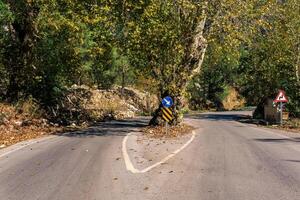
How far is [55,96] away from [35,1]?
26.0 ft

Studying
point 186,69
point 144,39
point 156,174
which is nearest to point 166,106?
point 144,39

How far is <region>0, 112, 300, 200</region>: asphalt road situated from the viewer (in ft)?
32.0

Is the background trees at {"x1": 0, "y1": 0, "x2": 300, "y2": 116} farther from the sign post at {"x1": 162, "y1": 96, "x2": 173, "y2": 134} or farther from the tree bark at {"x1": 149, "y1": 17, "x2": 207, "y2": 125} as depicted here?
the sign post at {"x1": 162, "y1": 96, "x2": 173, "y2": 134}

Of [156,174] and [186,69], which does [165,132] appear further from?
[156,174]

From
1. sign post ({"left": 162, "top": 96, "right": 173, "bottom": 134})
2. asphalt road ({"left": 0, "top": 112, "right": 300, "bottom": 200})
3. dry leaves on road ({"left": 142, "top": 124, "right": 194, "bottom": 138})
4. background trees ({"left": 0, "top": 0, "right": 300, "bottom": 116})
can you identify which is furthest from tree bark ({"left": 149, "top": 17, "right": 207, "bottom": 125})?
asphalt road ({"left": 0, "top": 112, "right": 300, "bottom": 200})

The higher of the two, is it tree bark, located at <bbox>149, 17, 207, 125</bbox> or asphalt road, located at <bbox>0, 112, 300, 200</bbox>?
tree bark, located at <bbox>149, 17, 207, 125</bbox>

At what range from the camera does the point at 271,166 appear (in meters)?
13.0

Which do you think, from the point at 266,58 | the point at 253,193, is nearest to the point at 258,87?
the point at 266,58

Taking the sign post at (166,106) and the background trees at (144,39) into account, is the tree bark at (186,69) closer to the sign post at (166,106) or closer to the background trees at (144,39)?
the background trees at (144,39)

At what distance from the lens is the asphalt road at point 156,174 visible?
9.76 metres

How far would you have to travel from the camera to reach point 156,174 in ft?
38.8

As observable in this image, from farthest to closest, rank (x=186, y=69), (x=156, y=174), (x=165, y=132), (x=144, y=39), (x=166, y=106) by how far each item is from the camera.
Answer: (x=186, y=69) → (x=144, y=39) → (x=165, y=132) → (x=166, y=106) → (x=156, y=174)

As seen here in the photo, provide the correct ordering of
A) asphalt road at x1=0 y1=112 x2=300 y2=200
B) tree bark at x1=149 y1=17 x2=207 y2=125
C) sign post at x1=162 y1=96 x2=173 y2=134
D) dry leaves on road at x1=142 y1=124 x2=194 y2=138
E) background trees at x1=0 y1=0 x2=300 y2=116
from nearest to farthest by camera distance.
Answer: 1. asphalt road at x1=0 y1=112 x2=300 y2=200
2. dry leaves on road at x1=142 y1=124 x2=194 y2=138
3. sign post at x1=162 y1=96 x2=173 y2=134
4. background trees at x1=0 y1=0 x2=300 y2=116
5. tree bark at x1=149 y1=17 x2=207 y2=125

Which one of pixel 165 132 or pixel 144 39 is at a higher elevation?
pixel 144 39
